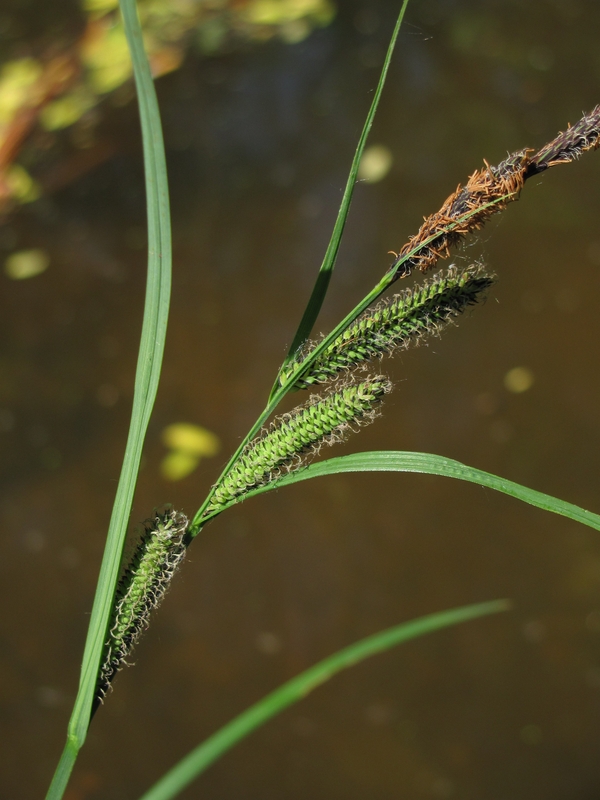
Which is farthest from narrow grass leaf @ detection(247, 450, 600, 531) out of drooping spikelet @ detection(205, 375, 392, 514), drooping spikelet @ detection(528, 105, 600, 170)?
drooping spikelet @ detection(528, 105, 600, 170)

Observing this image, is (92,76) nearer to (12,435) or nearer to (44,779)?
(12,435)

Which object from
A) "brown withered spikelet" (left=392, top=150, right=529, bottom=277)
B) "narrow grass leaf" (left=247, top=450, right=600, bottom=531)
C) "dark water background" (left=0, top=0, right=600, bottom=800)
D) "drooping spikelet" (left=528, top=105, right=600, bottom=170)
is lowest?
"narrow grass leaf" (left=247, top=450, right=600, bottom=531)

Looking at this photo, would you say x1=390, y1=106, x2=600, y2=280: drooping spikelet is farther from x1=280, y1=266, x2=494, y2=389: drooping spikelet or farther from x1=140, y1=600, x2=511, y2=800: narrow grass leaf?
x1=140, y1=600, x2=511, y2=800: narrow grass leaf

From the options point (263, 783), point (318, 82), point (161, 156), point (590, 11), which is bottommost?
point (263, 783)

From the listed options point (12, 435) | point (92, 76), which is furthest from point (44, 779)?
point (92, 76)

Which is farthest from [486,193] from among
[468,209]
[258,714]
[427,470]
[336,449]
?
[336,449]

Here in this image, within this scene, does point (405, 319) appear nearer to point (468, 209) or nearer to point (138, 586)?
point (468, 209)
